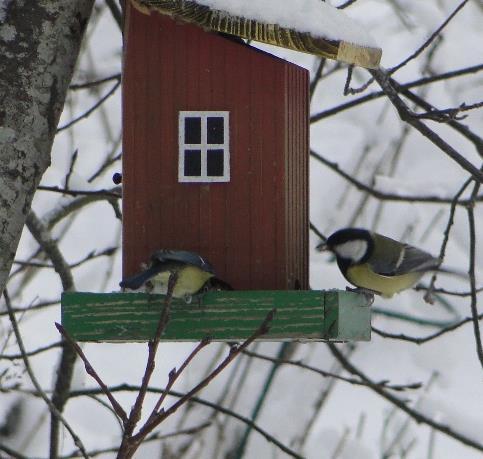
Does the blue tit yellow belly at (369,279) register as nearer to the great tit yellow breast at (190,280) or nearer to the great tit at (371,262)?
the great tit at (371,262)

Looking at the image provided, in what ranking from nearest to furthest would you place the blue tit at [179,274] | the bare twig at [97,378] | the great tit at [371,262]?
the bare twig at [97,378] < the blue tit at [179,274] < the great tit at [371,262]

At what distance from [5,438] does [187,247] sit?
2773 millimetres

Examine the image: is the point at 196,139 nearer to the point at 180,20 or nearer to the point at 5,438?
the point at 180,20

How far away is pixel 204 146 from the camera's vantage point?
3010 mm

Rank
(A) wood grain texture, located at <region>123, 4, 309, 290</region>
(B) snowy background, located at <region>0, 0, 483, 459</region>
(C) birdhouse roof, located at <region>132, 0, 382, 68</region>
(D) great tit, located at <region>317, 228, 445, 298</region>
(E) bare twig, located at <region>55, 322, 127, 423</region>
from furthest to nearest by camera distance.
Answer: (B) snowy background, located at <region>0, 0, 483, 459</region>
(D) great tit, located at <region>317, 228, 445, 298</region>
(A) wood grain texture, located at <region>123, 4, 309, 290</region>
(C) birdhouse roof, located at <region>132, 0, 382, 68</region>
(E) bare twig, located at <region>55, 322, 127, 423</region>

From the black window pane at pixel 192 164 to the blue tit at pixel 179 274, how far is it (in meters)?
0.38

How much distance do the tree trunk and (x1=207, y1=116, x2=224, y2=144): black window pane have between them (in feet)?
1.51

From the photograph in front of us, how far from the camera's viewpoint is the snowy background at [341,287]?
5320 millimetres

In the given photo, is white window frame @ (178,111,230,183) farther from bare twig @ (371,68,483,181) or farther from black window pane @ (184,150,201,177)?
bare twig @ (371,68,483,181)

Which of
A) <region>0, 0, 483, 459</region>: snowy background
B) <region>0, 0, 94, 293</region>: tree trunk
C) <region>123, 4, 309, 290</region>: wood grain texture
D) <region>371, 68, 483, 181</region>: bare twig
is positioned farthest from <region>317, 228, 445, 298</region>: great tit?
<region>0, 0, 483, 459</region>: snowy background

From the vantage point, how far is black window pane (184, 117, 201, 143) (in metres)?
3.02

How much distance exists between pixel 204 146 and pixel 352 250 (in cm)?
63

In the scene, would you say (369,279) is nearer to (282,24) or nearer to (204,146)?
(204,146)

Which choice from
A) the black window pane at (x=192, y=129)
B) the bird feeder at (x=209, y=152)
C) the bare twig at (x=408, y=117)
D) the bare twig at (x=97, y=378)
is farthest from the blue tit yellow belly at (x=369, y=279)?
the bare twig at (x=97, y=378)
